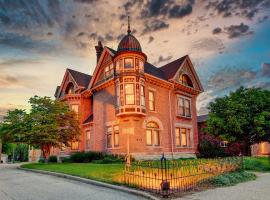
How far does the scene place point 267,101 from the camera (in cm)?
2352

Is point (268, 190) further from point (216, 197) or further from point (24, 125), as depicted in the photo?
point (24, 125)

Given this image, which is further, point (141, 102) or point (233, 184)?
point (141, 102)

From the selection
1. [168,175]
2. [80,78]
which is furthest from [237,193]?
[80,78]

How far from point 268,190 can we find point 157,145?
52.7 feet

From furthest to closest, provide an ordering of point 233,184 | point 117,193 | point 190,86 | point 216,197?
1. point 190,86
2. point 233,184
3. point 117,193
4. point 216,197

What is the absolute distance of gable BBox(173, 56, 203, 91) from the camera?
1215 inches

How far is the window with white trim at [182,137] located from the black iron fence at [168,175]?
1664 centimetres

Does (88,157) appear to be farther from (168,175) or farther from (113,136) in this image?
(168,175)

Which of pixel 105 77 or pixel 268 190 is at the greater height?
pixel 105 77

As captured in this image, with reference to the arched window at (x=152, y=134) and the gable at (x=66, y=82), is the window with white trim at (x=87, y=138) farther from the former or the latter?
the arched window at (x=152, y=134)

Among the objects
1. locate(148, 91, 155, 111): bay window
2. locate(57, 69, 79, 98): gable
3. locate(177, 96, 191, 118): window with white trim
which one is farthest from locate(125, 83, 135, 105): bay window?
locate(57, 69, 79, 98): gable

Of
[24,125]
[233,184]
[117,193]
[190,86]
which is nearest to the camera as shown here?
[117,193]

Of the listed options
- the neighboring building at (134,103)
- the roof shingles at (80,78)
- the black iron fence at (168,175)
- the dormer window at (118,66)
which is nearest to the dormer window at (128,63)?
the neighboring building at (134,103)

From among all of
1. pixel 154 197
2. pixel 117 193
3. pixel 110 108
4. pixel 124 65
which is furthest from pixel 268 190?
pixel 110 108
